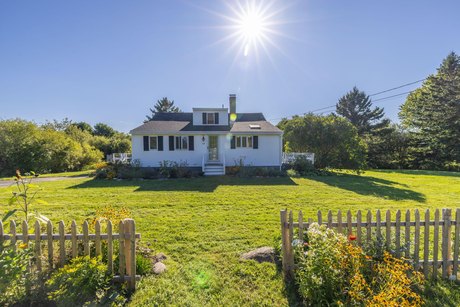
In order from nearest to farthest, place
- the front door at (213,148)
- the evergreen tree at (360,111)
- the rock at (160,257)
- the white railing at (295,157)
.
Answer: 1. the rock at (160,257)
2. the front door at (213,148)
3. the white railing at (295,157)
4. the evergreen tree at (360,111)

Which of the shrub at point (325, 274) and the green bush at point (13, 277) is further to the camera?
the shrub at point (325, 274)

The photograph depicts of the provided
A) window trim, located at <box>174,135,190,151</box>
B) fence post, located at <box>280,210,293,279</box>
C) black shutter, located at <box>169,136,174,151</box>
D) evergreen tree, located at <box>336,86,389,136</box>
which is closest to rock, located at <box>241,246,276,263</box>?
fence post, located at <box>280,210,293,279</box>

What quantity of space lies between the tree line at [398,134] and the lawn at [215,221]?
826 centimetres

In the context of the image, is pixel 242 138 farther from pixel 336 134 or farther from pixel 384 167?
→ pixel 384 167

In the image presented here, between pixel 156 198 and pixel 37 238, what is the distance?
5.47 metres

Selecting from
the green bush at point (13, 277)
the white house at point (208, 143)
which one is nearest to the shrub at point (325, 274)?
the green bush at point (13, 277)

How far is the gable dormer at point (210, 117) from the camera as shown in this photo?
17641 mm

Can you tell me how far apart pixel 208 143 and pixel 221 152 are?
1.26 metres

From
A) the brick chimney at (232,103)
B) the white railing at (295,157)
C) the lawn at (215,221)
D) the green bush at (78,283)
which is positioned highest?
the brick chimney at (232,103)

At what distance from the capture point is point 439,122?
2411 cm

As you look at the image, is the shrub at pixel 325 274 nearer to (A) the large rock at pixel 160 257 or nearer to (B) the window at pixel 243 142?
(A) the large rock at pixel 160 257

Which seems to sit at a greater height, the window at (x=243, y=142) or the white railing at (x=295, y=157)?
the window at (x=243, y=142)

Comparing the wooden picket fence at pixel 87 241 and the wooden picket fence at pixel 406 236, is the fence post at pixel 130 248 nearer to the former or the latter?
the wooden picket fence at pixel 87 241

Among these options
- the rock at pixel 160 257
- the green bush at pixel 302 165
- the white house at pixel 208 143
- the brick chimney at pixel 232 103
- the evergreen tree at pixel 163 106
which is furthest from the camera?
the evergreen tree at pixel 163 106
